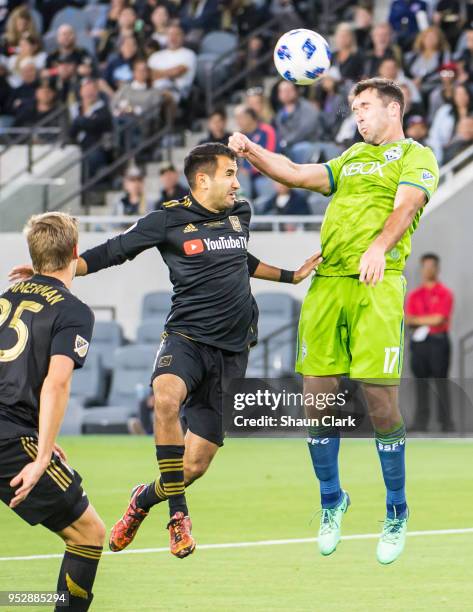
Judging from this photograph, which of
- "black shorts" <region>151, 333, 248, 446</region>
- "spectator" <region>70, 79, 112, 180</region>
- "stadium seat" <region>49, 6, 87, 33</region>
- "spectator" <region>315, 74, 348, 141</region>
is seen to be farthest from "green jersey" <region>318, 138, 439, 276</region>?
"stadium seat" <region>49, 6, 87, 33</region>

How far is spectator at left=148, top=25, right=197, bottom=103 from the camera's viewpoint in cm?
2205

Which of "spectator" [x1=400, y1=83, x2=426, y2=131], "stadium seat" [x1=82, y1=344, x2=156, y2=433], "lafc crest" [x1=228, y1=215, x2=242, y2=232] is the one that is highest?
"spectator" [x1=400, y1=83, x2=426, y2=131]

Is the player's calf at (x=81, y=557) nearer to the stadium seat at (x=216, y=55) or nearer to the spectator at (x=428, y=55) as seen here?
the spectator at (x=428, y=55)

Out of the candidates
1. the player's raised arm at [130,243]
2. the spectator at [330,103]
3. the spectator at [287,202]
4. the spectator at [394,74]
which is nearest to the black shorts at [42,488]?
the player's raised arm at [130,243]

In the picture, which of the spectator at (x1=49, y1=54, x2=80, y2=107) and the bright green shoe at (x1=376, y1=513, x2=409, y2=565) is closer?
the bright green shoe at (x1=376, y1=513, x2=409, y2=565)

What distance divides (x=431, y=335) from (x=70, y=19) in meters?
10.4

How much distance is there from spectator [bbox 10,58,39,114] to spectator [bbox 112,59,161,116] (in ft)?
6.13

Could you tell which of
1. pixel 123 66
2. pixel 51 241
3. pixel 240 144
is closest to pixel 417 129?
pixel 123 66

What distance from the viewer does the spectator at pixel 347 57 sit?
2017cm

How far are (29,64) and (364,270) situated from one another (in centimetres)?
1626

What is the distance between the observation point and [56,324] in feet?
22.6

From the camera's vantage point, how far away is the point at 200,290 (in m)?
9.28

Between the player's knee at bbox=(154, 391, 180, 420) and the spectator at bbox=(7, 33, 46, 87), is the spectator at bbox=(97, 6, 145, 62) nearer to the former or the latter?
the spectator at bbox=(7, 33, 46, 87)

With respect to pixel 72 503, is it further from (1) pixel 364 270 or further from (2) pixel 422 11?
(2) pixel 422 11
